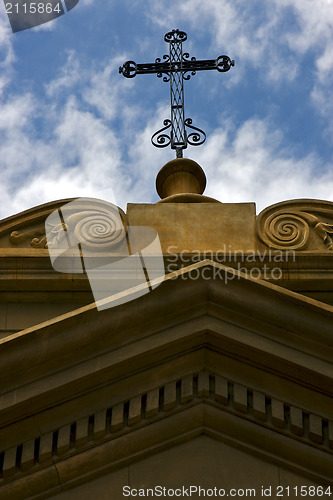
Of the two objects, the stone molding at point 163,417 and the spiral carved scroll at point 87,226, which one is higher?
the spiral carved scroll at point 87,226

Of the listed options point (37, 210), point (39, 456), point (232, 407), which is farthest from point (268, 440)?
point (37, 210)

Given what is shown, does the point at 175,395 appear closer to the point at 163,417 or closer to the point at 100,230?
the point at 163,417

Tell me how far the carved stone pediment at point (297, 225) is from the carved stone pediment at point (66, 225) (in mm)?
1747

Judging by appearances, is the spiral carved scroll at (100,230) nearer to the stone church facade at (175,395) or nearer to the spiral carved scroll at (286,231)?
the spiral carved scroll at (286,231)

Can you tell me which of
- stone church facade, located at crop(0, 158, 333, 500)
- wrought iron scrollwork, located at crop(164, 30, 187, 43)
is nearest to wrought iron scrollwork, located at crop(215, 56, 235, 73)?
wrought iron scrollwork, located at crop(164, 30, 187, 43)

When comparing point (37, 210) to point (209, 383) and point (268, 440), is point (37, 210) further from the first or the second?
point (268, 440)

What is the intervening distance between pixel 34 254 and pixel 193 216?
6.68 ft

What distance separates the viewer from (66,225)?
10641 millimetres

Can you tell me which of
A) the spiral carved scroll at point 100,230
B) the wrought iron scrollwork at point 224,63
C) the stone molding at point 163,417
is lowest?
the stone molding at point 163,417

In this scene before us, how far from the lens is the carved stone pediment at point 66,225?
34.4 ft

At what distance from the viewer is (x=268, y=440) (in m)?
7.57

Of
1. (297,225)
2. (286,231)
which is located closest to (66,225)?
(286,231)

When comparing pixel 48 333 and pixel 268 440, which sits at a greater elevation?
pixel 48 333

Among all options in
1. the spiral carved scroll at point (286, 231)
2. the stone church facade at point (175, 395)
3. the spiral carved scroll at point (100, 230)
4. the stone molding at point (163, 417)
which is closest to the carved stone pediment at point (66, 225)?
the spiral carved scroll at point (100, 230)
